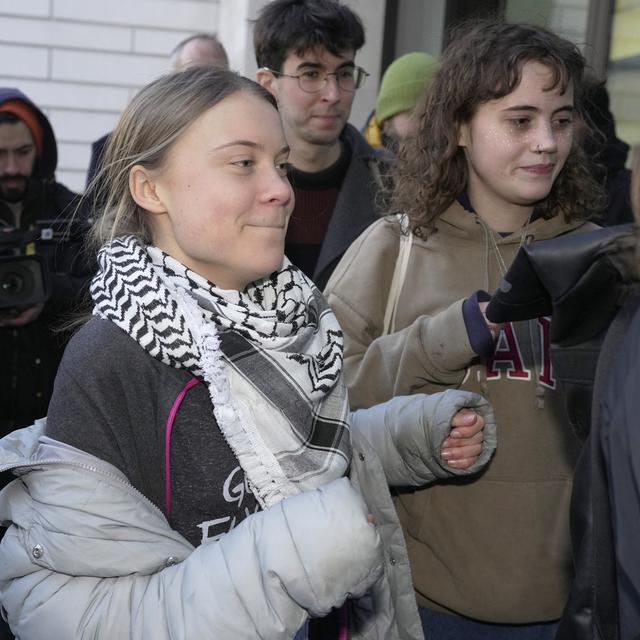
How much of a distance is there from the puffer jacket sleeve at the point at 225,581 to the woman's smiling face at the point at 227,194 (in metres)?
0.52

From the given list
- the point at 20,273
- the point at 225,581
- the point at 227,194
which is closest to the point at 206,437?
the point at 225,581

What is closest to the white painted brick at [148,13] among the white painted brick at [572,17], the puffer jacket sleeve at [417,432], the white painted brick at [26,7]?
the white painted brick at [26,7]

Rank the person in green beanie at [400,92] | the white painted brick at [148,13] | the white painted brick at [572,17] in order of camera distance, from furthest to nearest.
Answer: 1. the white painted brick at [148,13]
2. the white painted brick at [572,17]
3. the person in green beanie at [400,92]

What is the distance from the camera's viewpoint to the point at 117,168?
200cm

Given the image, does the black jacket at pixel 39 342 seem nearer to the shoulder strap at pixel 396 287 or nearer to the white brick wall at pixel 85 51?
the shoulder strap at pixel 396 287

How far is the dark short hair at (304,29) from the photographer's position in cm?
382

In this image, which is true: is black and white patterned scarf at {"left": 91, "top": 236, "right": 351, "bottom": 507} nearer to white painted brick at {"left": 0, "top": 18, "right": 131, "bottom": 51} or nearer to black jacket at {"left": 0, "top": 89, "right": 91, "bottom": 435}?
black jacket at {"left": 0, "top": 89, "right": 91, "bottom": 435}

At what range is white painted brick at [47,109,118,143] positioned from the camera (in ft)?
34.4

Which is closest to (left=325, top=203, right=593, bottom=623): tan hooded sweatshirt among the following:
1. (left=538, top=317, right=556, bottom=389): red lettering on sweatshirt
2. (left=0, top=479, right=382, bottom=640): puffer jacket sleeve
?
(left=538, top=317, right=556, bottom=389): red lettering on sweatshirt

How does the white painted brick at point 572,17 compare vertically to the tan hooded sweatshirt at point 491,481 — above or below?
above

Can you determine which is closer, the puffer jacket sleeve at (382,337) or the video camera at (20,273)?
the puffer jacket sleeve at (382,337)

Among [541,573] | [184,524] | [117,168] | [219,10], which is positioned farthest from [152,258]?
[219,10]

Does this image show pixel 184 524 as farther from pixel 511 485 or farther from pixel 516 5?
pixel 516 5

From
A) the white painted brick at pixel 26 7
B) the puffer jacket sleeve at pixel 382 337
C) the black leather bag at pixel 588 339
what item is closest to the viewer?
the black leather bag at pixel 588 339
